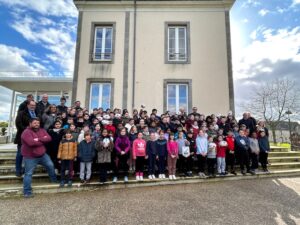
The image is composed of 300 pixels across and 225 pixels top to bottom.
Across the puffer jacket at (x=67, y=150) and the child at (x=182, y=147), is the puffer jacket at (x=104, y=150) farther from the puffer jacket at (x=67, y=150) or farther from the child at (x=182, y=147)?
the child at (x=182, y=147)

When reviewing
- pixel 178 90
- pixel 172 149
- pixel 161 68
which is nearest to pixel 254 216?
pixel 172 149

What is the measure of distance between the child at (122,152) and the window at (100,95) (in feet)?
16.0

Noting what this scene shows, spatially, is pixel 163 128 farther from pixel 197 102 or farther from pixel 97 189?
pixel 197 102

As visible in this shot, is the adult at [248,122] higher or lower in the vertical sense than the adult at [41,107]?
lower

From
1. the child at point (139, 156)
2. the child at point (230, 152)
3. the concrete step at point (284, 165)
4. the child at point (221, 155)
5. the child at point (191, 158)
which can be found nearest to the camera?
the child at point (139, 156)

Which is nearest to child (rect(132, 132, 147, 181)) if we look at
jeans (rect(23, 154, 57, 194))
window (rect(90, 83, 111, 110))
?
jeans (rect(23, 154, 57, 194))

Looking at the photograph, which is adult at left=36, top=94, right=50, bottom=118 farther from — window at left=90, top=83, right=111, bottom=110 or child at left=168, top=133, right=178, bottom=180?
window at left=90, top=83, right=111, bottom=110

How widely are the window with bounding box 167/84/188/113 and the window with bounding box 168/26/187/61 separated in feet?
5.04

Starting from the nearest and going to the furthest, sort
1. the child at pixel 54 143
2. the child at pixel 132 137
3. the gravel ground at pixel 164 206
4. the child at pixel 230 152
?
the gravel ground at pixel 164 206, the child at pixel 54 143, the child at pixel 132 137, the child at pixel 230 152

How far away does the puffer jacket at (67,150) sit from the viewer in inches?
207

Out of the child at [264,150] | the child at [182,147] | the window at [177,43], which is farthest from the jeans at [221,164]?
the window at [177,43]

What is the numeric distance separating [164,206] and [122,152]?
6.40 feet

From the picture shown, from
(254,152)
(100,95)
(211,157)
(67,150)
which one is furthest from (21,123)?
(254,152)

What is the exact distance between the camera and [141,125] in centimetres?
649
